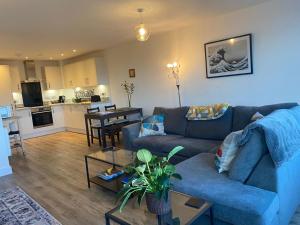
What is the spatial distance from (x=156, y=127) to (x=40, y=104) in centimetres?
533

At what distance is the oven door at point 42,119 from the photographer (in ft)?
24.3

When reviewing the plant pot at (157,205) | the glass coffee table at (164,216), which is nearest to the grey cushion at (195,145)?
the glass coffee table at (164,216)

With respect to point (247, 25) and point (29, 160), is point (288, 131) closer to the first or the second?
point (247, 25)

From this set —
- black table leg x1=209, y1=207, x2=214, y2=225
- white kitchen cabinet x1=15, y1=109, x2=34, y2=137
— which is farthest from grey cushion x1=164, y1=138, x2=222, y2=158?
white kitchen cabinet x1=15, y1=109, x2=34, y2=137

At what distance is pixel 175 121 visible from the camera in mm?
4156

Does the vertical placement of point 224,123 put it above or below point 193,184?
above

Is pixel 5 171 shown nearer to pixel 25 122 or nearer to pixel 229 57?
pixel 25 122

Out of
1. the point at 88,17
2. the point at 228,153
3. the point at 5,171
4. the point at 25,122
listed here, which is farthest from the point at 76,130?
the point at 228,153

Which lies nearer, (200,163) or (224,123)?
(200,163)

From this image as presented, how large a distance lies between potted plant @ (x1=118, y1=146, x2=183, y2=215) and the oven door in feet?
22.2

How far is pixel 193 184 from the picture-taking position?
206 cm

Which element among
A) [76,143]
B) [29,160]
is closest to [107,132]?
[76,143]

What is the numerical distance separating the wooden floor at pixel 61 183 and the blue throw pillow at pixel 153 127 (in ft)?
4.00

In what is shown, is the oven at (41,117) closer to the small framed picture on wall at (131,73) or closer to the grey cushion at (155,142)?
the small framed picture on wall at (131,73)
